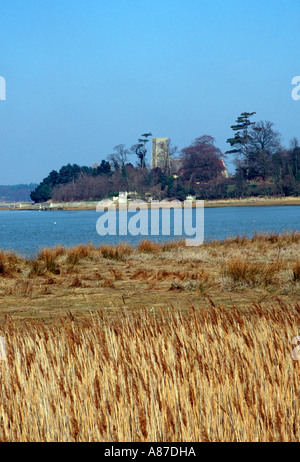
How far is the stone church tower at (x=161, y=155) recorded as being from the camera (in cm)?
9686

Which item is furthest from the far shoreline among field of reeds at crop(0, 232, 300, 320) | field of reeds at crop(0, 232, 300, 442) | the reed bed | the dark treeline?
the reed bed

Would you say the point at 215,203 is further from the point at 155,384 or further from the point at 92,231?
the point at 155,384

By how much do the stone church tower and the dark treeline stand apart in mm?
1444

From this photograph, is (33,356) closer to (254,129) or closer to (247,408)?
(247,408)

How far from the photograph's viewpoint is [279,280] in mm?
11797

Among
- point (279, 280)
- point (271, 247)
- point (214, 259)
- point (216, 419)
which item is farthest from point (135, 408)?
point (271, 247)

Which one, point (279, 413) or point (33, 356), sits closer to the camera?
point (279, 413)

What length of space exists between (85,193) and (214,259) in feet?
261

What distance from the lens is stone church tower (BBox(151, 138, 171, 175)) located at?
96863mm

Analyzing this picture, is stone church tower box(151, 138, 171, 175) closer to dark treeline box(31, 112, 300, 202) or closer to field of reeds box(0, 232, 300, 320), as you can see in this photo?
dark treeline box(31, 112, 300, 202)

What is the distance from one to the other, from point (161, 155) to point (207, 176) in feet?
60.3

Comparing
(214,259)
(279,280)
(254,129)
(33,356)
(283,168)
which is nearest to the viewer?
(33,356)

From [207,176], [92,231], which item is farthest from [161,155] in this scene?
[92,231]
